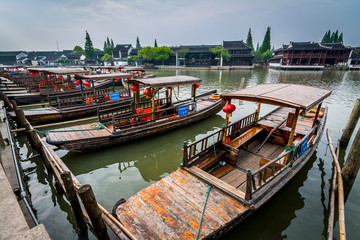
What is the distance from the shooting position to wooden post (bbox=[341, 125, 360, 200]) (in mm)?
4701

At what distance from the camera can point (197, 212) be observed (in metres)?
4.25

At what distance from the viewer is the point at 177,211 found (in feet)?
14.0

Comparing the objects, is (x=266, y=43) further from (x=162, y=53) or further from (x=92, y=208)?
(x=92, y=208)

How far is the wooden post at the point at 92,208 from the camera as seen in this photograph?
3.34 metres

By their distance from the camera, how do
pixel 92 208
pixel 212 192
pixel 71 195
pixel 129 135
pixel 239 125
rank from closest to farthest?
pixel 92 208 → pixel 71 195 → pixel 212 192 → pixel 239 125 → pixel 129 135

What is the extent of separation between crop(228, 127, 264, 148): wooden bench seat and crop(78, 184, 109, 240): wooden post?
17.4ft

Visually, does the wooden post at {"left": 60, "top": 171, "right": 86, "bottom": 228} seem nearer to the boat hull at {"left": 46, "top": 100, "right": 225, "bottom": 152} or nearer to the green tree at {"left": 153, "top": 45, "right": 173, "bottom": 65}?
the boat hull at {"left": 46, "top": 100, "right": 225, "bottom": 152}

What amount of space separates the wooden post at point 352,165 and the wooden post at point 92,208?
6797 millimetres

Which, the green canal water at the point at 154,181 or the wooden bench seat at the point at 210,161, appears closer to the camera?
the green canal water at the point at 154,181

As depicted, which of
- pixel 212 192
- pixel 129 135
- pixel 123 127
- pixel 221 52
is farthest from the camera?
pixel 221 52

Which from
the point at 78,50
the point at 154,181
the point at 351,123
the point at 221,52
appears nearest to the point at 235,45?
the point at 221,52

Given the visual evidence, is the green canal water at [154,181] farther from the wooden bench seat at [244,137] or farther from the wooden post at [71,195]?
the wooden bench seat at [244,137]

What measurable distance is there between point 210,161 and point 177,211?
2.46 m

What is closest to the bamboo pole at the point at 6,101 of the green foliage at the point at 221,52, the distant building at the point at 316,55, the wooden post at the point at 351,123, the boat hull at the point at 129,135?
the boat hull at the point at 129,135
